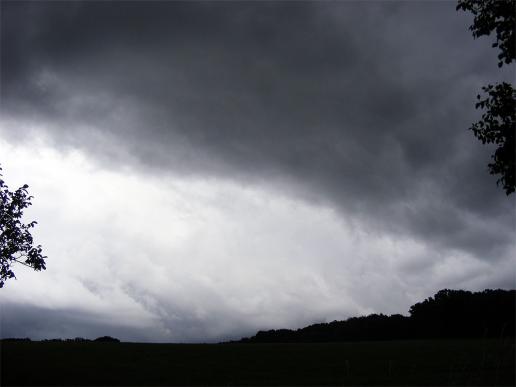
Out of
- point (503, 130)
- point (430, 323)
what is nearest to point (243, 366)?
point (503, 130)

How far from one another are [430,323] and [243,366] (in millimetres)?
106720

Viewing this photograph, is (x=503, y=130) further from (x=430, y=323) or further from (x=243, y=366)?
(x=430, y=323)

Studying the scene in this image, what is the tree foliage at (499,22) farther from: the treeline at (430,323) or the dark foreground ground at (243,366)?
the treeline at (430,323)

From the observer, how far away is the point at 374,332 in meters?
135

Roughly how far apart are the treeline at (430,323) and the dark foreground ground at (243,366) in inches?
3026

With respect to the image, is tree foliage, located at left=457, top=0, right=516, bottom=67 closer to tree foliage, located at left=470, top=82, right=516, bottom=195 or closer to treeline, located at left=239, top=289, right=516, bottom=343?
tree foliage, located at left=470, top=82, right=516, bottom=195

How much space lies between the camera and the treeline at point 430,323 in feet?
413

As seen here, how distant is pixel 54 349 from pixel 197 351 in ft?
44.3

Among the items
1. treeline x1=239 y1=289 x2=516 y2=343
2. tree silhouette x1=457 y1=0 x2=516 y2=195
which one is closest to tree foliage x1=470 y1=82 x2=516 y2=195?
tree silhouette x1=457 y1=0 x2=516 y2=195

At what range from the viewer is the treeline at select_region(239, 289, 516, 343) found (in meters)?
126

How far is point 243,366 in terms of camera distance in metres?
41.4

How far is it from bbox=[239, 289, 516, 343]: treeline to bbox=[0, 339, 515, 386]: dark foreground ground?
76.9m

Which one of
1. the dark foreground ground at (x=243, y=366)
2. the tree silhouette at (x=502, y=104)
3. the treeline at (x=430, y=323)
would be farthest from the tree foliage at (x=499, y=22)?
the treeline at (x=430, y=323)

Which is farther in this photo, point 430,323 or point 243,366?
point 430,323
